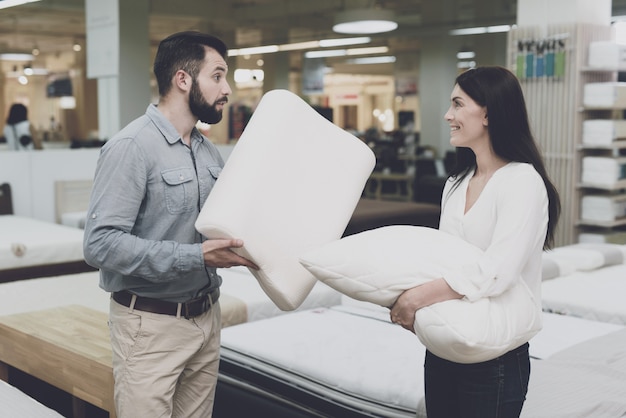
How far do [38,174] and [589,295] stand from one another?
541cm

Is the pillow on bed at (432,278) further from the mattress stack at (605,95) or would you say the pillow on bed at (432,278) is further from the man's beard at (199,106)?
the mattress stack at (605,95)

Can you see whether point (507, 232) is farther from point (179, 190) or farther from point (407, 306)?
point (179, 190)

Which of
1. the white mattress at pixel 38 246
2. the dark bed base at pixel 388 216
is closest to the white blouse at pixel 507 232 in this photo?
the white mattress at pixel 38 246

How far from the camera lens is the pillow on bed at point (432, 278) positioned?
1.56 meters

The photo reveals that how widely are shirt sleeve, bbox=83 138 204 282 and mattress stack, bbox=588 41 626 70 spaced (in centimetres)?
582

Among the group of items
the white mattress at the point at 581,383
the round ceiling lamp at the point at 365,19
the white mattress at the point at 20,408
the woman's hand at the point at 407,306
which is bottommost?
the white mattress at the point at 20,408

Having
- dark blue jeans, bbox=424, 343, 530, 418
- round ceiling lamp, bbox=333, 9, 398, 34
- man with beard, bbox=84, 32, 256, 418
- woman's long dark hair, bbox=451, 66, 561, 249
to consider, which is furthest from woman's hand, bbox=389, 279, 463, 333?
round ceiling lamp, bbox=333, 9, 398, 34

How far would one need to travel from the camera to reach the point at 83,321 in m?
3.11

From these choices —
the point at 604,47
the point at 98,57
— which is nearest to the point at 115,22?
the point at 98,57

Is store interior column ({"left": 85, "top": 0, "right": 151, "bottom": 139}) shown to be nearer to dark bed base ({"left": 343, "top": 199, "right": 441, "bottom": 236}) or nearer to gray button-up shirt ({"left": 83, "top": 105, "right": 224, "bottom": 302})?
dark bed base ({"left": 343, "top": 199, "right": 441, "bottom": 236})

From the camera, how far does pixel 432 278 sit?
165cm

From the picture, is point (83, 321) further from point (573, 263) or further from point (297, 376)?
point (573, 263)

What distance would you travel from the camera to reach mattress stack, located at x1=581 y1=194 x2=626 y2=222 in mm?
6805

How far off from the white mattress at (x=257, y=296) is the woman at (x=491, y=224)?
1883mm
